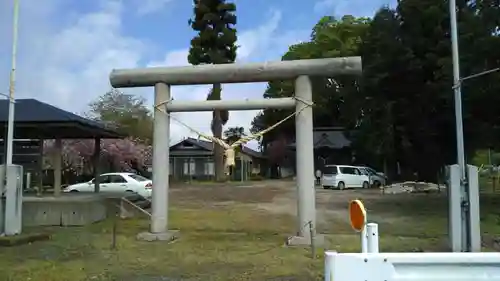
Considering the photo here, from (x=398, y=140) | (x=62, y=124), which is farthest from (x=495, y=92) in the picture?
(x=62, y=124)

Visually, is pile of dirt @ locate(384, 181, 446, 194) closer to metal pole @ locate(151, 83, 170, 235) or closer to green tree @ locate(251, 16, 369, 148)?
green tree @ locate(251, 16, 369, 148)

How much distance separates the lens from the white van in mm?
32250

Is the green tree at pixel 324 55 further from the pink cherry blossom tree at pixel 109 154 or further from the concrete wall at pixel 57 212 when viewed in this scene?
the concrete wall at pixel 57 212

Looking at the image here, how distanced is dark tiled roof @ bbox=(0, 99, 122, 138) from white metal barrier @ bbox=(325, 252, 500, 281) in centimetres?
1169

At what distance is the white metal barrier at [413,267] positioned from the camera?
2693 millimetres

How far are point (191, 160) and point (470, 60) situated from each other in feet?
122

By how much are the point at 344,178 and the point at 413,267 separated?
1185 inches

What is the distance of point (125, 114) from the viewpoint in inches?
1750

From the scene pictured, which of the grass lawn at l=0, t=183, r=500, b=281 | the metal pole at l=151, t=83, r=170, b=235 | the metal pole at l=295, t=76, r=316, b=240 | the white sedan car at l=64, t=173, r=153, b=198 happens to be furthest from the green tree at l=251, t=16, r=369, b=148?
the metal pole at l=295, t=76, r=316, b=240

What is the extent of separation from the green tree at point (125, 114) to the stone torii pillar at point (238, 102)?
32.5m

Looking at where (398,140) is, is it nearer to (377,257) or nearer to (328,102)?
(377,257)

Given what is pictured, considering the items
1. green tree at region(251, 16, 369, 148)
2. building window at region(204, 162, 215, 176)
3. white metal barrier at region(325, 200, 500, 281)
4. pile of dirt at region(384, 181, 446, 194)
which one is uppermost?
green tree at region(251, 16, 369, 148)

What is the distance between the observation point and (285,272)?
A: 23.1ft

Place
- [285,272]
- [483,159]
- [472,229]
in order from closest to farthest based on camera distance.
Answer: [285,272] → [472,229] → [483,159]
